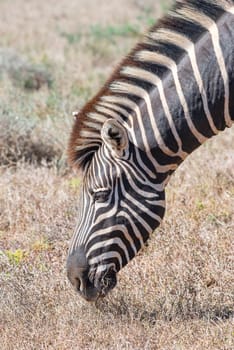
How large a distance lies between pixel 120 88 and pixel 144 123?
25 cm

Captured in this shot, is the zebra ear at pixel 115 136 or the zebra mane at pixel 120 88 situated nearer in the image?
the zebra ear at pixel 115 136

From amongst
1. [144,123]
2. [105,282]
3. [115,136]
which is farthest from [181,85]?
[105,282]

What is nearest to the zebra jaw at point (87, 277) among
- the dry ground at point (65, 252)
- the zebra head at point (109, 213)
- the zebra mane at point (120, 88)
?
the zebra head at point (109, 213)

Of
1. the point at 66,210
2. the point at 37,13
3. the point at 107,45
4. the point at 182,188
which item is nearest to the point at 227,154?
the point at 182,188

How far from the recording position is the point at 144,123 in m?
5.36

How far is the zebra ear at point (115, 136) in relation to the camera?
203 inches

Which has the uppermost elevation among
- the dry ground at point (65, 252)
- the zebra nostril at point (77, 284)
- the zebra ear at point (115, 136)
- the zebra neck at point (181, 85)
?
the zebra neck at point (181, 85)

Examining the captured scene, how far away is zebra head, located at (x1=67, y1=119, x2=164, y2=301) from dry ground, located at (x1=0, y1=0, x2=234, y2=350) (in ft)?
1.16

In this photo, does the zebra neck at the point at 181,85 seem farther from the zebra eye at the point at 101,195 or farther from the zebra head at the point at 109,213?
the zebra eye at the point at 101,195

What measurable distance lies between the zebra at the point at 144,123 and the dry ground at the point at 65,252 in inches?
13.9

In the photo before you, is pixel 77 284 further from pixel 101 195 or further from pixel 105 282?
pixel 101 195

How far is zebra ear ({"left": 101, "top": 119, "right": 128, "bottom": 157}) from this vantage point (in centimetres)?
516

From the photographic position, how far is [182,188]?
8.05 m

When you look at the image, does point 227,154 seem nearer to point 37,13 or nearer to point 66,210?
point 66,210
